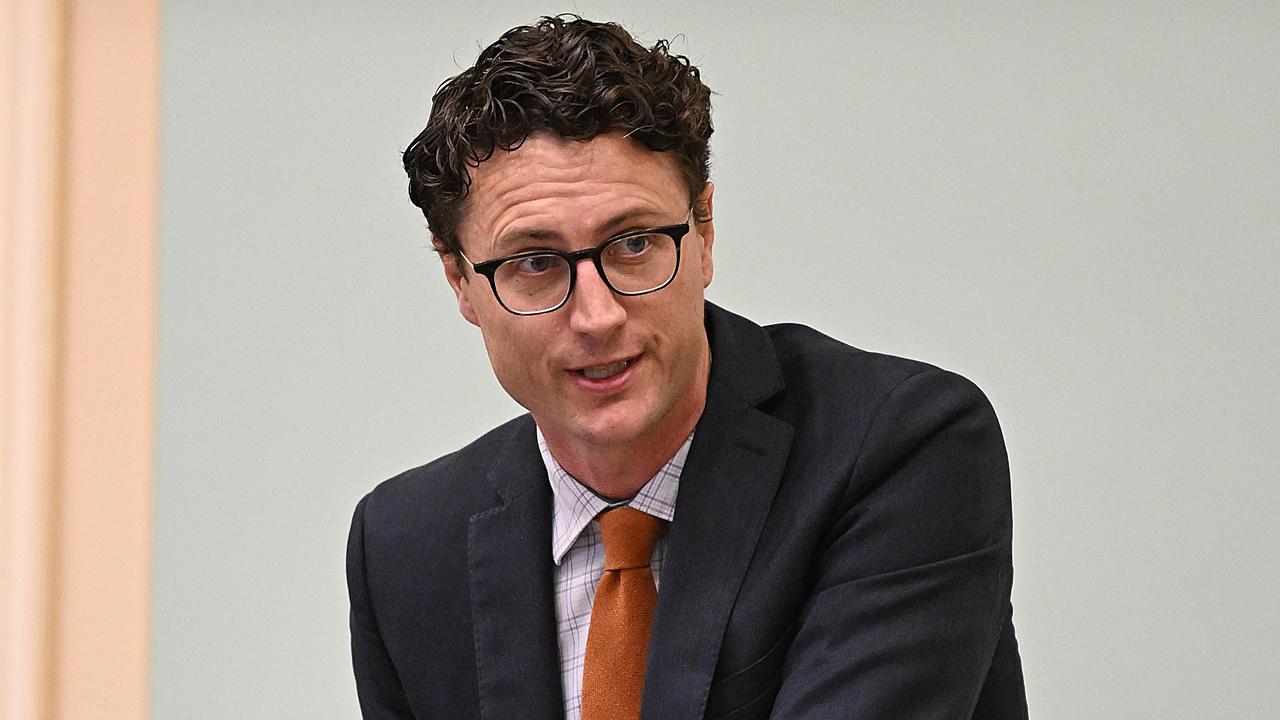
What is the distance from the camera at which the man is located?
130 cm

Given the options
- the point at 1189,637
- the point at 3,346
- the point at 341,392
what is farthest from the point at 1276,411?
the point at 3,346

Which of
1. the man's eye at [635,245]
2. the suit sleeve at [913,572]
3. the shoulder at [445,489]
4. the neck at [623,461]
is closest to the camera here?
the suit sleeve at [913,572]

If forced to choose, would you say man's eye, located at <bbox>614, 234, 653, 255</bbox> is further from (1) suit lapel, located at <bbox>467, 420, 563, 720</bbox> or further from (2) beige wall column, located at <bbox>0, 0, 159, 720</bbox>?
(2) beige wall column, located at <bbox>0, 0, 159, 720</bbox>

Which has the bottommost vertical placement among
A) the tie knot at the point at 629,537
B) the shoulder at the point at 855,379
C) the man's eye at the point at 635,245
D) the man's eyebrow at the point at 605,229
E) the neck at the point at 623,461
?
the tie knot at the point at 629,537

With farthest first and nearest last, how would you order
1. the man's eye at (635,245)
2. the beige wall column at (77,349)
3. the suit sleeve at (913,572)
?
the beige wall column at (77,349), the man's eye at (635,245), the suit sleeve at (913,572)

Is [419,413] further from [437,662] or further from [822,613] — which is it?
[822,613]

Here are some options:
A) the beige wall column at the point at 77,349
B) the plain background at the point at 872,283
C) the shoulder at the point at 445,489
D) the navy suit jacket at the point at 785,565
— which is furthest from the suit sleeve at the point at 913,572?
the beige wall column at the point at 77,349

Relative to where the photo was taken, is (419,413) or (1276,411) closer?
(1276,411)

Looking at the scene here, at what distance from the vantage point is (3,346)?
7.93 ft

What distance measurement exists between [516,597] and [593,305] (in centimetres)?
35

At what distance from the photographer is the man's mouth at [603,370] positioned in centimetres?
135

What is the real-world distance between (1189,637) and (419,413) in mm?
1311

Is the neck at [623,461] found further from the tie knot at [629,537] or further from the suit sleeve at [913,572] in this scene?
the suit sleeve at [913,572]

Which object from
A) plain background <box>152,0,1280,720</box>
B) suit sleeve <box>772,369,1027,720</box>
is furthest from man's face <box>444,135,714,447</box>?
plain background <box>152,0,1280,720</box>
